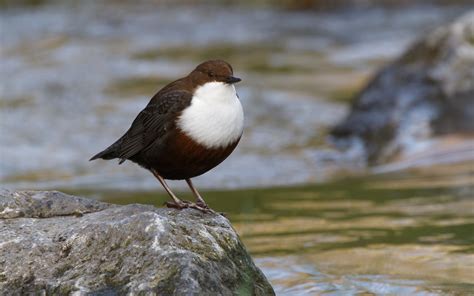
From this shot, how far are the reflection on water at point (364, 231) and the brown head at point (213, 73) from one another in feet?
3.37

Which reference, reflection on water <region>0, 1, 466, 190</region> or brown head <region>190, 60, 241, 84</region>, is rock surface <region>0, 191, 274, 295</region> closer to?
brown head <region>190, 60, 241, 84</region>

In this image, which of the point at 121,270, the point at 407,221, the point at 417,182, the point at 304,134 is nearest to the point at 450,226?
the point at 407,221

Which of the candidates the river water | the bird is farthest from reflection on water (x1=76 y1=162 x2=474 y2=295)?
the bird

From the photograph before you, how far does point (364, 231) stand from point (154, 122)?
194 centimetres

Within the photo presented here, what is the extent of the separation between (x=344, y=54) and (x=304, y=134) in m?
3.79

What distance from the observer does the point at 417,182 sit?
284 inches

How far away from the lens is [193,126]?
381 cm

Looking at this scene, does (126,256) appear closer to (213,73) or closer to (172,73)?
(213,73)

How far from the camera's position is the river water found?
196 inches

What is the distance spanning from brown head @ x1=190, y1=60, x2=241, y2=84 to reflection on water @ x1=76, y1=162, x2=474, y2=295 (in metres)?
1.03

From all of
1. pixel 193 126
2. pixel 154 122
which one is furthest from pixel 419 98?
pixel 193 126

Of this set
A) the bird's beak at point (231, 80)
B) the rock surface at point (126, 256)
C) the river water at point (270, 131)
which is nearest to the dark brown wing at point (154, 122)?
the bird's beak at point (231, 80)

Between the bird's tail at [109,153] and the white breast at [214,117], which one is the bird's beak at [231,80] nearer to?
the white breast at [214,117]

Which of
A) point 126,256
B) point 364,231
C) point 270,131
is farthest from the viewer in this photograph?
point 270,131
